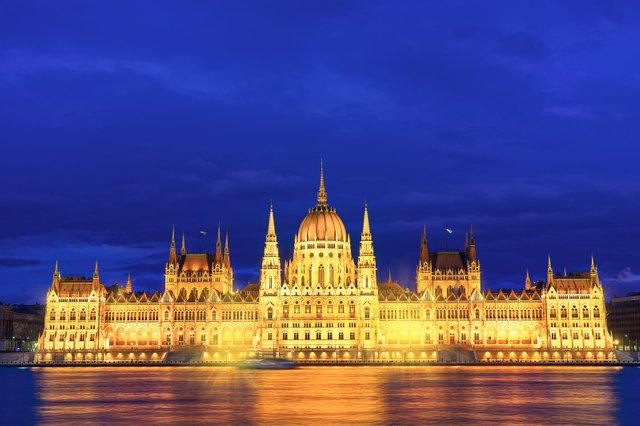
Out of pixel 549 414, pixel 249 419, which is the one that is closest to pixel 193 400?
pixel 249 419

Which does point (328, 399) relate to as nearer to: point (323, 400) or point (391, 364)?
point (323, 400)

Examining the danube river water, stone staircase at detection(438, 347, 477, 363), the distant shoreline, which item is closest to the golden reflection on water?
the danube river water

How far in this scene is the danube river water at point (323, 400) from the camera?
7894 centimetres

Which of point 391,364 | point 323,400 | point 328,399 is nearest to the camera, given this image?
point 323,400

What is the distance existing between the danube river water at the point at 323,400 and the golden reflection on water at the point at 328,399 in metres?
0.10

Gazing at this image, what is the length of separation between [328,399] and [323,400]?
1.12 m

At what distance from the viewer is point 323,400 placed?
305 feet

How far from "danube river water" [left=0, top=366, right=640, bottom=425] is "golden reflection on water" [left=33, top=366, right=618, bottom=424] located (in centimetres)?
10

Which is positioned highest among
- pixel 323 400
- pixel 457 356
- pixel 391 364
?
pixel 457 356

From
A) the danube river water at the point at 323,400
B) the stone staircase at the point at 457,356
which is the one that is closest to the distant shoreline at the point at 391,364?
the stone staircase at the point at 457,356

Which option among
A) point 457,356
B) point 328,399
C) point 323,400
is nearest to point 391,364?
point 457,356

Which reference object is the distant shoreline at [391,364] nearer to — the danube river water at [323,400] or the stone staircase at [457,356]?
the stone staircase at [457,356]

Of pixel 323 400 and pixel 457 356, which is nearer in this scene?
pixel 323 400

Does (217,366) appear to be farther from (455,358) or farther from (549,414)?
(549,414)
